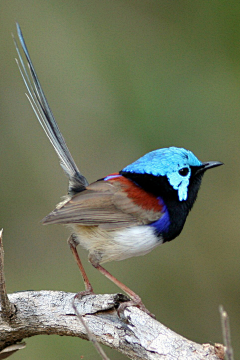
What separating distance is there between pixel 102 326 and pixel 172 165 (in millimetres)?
1228

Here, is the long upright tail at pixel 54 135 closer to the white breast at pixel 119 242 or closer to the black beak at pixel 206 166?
the white breast at pixel 119 242

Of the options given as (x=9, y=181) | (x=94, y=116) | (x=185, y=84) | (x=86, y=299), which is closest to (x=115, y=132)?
(x=94, y=116)

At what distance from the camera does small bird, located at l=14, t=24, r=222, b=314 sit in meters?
3.76

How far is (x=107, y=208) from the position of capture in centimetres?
390

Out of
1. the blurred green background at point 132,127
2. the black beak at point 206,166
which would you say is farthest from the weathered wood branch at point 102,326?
the blurred green background at point 132,127

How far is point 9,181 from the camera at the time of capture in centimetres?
661

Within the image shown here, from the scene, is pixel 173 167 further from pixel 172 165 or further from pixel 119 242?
pixel 119 242

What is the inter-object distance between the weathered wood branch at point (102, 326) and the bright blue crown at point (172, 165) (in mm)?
921

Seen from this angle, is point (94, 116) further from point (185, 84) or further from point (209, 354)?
point (209, 354)

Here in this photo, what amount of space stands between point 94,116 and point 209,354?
13.0 feet

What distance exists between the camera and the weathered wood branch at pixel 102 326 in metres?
3.20

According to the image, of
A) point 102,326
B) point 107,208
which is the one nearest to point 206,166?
point 107,208

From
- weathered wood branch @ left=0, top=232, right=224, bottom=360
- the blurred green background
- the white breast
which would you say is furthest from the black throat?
the blurred green background

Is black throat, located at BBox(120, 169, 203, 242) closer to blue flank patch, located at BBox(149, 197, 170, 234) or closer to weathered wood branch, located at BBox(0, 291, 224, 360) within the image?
blue flank patch, located at BBox(149, 197, 170, 234)
